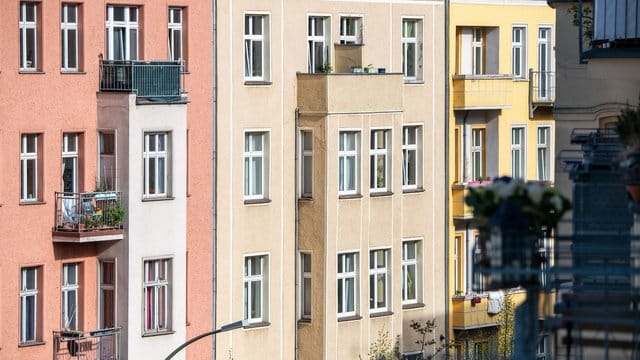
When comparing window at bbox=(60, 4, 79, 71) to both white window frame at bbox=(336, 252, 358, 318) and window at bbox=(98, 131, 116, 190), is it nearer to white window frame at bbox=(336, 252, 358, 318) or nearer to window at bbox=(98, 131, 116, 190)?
window at bbox=(98, 131, 116, 190)

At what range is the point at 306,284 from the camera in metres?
60.8

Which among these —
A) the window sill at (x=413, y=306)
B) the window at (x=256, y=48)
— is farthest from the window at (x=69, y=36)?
the window sill at (x=413, y=306)

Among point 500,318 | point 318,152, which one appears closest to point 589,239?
point 318,152

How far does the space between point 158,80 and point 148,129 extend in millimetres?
1011

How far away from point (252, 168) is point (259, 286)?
2654 mm

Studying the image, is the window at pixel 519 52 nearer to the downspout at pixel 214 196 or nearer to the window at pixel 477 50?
the window at pixel 477 50

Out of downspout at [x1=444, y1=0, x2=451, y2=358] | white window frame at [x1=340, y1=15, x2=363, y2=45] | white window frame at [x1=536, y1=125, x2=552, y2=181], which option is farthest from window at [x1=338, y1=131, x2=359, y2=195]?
white window frame at [x1=536, y1=125, x2=552, y2=181]

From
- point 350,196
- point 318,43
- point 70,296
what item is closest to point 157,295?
point 70,296

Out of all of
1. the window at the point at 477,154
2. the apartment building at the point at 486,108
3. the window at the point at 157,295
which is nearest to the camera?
the window at the point at 157,295

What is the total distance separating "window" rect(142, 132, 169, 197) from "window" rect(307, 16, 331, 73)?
630cm

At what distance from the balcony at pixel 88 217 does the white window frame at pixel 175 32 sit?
12.2 feet

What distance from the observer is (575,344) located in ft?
62.7

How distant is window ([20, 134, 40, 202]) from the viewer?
52531mm

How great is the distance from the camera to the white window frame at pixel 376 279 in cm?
6203
